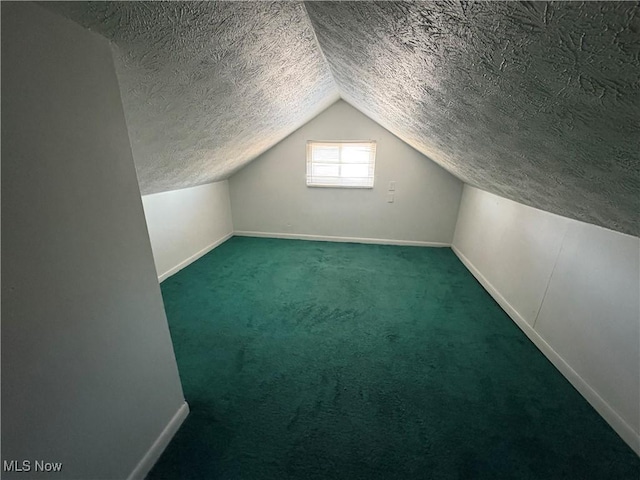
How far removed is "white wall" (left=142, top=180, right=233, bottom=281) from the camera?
99.0 inches

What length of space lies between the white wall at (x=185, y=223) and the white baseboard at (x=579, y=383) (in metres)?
3.29

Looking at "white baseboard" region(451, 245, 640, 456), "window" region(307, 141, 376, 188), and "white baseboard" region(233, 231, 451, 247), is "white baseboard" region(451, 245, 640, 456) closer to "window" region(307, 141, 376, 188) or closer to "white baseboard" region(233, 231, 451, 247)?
"white baseboard" region(233, 231, 451, 247)

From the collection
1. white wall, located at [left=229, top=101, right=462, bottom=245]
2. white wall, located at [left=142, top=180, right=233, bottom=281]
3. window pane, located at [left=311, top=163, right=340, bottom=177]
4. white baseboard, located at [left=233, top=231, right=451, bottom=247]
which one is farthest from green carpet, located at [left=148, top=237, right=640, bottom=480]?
window pane, located at [left=311, top=163, right=340, bottom=177]

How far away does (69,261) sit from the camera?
2.32ft

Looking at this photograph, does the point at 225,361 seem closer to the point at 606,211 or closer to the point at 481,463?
the point at 481,463

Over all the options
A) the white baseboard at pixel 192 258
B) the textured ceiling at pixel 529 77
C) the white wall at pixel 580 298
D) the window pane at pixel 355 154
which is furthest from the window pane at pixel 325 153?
the textured ceiling at pixel 529 77

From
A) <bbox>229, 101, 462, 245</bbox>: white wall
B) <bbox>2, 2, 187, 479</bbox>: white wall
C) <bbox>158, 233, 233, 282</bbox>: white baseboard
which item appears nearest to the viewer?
<bbox>2, 2, 187, 479</bbox>: white wall

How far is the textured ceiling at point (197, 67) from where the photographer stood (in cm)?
75

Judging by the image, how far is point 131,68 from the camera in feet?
2.94

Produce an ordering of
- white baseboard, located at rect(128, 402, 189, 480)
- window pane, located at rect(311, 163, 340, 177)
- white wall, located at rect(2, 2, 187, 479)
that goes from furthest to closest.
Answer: window pane, located at rect(311, 163, 340, 177)
white baseboard, located at rect(128, 402, 189, 480)
white wall, located at rect(2, 2, 187, 479)

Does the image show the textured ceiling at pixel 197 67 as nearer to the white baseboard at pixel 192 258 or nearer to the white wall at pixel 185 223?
the white wall at pixel 185 223

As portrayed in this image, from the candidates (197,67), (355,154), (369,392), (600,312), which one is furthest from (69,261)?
(355,154)

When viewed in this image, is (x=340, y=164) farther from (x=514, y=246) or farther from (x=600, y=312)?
(x=600, y=312)

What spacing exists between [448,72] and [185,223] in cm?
295
